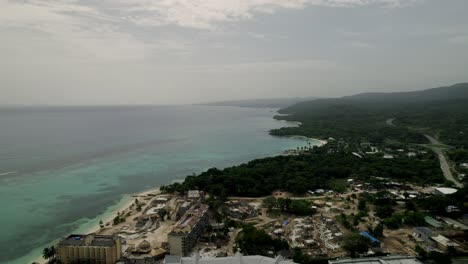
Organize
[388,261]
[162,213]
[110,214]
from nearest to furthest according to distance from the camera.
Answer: [388,261] < [162,213] < [110,214]

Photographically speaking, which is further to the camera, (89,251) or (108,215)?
(108,215)

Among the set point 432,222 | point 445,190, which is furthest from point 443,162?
point 432,222

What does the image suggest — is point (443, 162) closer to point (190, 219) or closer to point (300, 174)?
point (300, 174)

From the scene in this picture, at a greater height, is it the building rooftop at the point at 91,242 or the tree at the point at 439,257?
the building rooftop at the point at 91,242

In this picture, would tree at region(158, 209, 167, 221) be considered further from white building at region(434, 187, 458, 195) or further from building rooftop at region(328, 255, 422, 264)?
white building at region(434, 187, 458, 195)

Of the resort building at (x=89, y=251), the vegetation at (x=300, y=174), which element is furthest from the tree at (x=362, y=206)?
the resort building at (x=89, y=251)

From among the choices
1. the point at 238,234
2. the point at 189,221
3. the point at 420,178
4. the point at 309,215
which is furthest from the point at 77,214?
the point at 420,178

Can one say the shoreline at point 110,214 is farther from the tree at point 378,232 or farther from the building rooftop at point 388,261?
the tree at point 378,232

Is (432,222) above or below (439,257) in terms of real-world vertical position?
below
